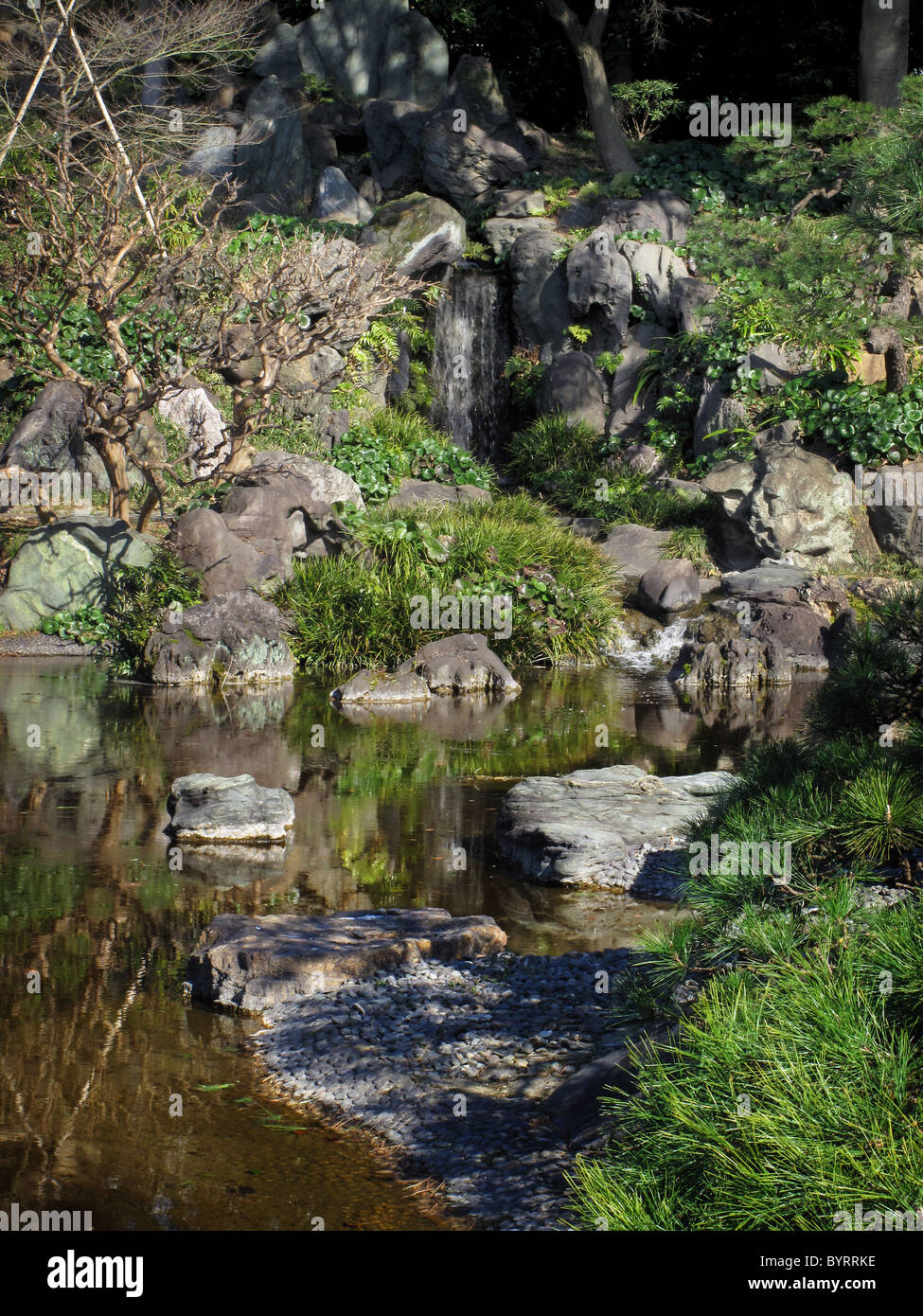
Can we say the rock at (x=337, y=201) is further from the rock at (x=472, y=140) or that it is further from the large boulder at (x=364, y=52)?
the large boulder at (x=364, y=52)

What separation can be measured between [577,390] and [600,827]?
14580mm

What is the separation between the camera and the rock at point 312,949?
5.00 meters

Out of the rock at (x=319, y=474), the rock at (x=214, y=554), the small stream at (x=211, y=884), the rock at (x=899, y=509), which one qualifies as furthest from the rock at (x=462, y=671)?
the rock at (x=899, y=509)

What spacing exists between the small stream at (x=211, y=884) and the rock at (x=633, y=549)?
312cm

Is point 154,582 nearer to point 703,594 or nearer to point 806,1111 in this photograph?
point 703,594

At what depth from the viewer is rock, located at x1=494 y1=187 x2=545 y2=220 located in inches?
891

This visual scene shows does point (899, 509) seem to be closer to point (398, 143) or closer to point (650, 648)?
point (650, 648)

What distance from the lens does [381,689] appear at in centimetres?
1204

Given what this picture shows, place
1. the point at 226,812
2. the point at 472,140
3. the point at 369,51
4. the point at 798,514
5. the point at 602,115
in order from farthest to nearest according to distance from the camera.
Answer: the point at 369,51 < the point at 472,140 < the point at 602,115 < the point at 798,514 < the point at 226,812

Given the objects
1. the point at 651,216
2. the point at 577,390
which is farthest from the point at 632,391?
the point at 651,216

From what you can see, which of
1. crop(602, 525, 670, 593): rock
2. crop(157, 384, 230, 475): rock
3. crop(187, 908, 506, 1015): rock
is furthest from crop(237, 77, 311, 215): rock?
crop(187, 908, 506, 1015): rock

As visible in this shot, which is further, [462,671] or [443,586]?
[443,586]

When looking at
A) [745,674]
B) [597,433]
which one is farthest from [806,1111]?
[597,433]
